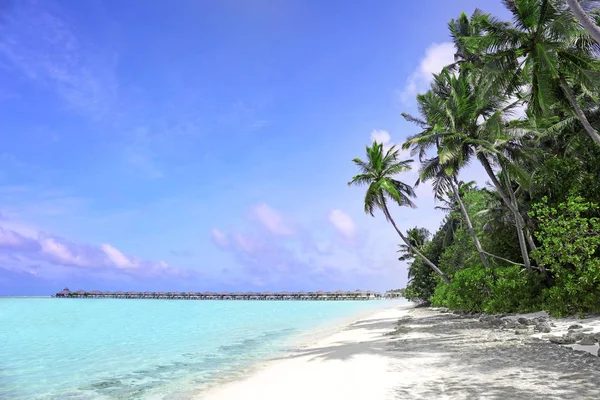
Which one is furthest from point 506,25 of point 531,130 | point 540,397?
point 540,397

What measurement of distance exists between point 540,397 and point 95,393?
331 inches

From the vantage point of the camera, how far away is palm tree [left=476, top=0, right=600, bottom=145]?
37.4 feet

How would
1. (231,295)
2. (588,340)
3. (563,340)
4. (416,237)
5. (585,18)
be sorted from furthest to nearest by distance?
(231,295)
(416,237)
(585,18)
(563,340)
(588,340)

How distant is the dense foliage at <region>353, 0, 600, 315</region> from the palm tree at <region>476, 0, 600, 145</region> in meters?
0.03

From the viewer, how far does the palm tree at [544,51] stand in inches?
448

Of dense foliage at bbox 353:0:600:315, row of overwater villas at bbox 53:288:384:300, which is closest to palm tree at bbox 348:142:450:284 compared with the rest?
dense foliage at bbox 353:0:600:315

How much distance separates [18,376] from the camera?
10.5 metres

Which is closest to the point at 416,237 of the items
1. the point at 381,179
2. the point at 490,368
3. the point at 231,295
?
the point at 381,179

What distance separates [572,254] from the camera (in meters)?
10.8

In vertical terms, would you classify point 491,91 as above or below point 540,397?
above

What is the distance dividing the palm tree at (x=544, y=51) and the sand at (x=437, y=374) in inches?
274

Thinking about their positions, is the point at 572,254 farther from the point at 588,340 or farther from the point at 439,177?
the point at 439,177

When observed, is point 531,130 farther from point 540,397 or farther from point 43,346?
point 43,346

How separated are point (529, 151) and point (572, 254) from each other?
6705 mm
